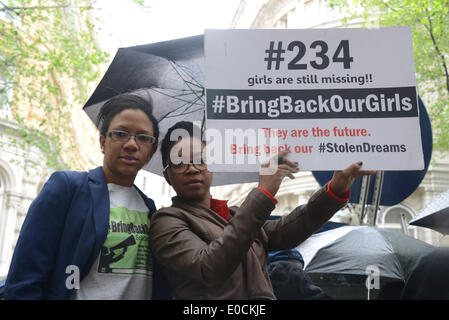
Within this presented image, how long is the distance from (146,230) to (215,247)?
0.51m

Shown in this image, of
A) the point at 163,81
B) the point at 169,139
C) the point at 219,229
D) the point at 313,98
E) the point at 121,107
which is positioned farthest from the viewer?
the point at 163,81

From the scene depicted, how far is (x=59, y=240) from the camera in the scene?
1.96m

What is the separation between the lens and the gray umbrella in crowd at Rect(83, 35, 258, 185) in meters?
2.63

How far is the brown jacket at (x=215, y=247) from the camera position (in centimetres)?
180

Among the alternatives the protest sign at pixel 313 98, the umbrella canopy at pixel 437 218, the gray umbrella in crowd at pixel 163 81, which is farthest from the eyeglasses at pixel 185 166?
the umbrella canopy at pixel 437 218

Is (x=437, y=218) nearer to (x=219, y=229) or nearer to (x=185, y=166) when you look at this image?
(x=219, y=229)

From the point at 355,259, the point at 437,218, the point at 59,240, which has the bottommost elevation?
the point at 355,259

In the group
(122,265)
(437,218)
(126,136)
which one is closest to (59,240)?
(122,265)

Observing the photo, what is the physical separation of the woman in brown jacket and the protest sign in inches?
5.1

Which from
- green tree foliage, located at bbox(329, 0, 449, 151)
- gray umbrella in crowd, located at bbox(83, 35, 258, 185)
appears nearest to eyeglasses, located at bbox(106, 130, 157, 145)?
gray umbrella in crowd, located at bbox(83, 35, 258, 185)

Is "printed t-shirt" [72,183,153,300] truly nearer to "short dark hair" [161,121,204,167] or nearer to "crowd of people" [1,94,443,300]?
"crowd of people" [1,94,443,300]

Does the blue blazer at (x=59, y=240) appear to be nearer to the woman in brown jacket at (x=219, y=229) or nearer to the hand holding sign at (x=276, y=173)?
the woman in brown jacket at (x=219, y=229)

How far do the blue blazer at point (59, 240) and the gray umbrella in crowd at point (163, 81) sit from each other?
794 millimetres

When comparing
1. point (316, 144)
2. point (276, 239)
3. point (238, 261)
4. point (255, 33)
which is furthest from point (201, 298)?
point (255, 33)
